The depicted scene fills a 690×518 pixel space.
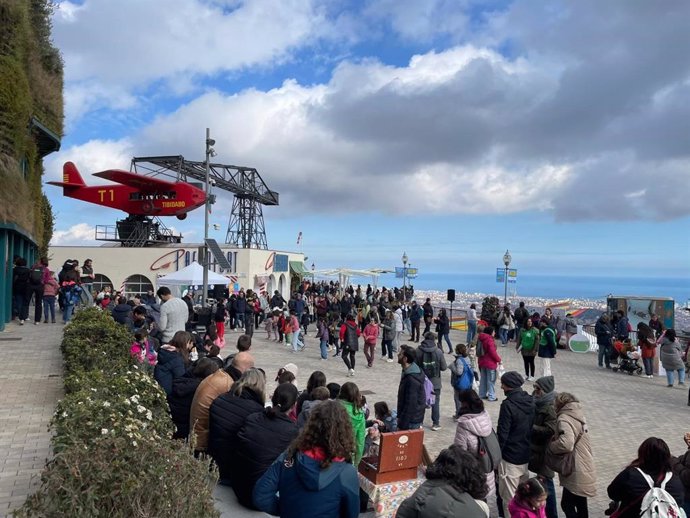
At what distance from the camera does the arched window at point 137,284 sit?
3409cm

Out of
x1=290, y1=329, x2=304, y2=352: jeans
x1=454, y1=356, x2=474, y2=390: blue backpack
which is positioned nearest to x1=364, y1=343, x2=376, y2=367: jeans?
x1=290, y1=329, x2=304, y2=352: jeans

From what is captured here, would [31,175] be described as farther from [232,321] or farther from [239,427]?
[239,427]

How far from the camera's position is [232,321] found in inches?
873

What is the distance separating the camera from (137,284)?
34.3 meters

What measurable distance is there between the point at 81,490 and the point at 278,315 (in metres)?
17.3

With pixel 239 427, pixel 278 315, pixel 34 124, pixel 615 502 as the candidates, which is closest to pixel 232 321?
pixel 278 315

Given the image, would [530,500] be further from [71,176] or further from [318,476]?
[71,176]

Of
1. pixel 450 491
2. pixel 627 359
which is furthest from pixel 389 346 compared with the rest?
pixel 450 491

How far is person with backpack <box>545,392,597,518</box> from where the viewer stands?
519 cm

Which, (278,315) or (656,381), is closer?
(656,381)

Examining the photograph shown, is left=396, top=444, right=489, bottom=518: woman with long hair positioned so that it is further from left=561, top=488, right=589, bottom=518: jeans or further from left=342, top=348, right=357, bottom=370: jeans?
left=342, top=348, right=357, bottom=370: jeans

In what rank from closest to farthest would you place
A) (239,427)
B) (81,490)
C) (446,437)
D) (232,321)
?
(81,490) → (239,427) → (446,437) → (232,321)

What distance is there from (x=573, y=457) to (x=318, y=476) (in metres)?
3.38

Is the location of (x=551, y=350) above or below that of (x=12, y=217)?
below
